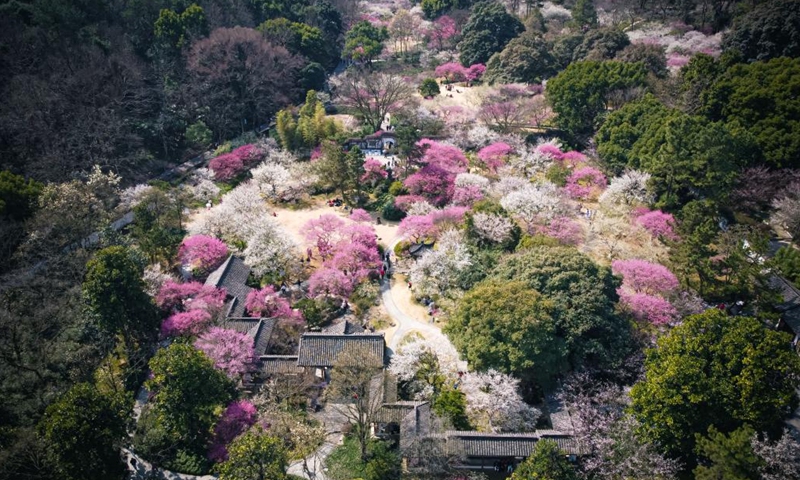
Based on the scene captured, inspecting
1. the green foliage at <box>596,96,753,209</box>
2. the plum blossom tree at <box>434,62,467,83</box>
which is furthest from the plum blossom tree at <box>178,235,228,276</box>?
the plum blossom tree at <box>434,62,467,83</box>

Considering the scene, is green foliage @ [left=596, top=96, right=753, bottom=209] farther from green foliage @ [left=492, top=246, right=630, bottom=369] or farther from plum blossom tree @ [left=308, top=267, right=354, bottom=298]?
plum blossom tree @ [left=308, top=267, right=354, bottom=298]

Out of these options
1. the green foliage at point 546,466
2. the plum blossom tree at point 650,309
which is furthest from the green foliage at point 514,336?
the plum blossom tree at point 650,309

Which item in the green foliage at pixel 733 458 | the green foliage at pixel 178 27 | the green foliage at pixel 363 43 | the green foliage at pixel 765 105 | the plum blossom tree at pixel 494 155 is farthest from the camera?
the green foliage at pixel 363 43

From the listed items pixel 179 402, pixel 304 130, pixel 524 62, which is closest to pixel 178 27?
pixel 304 130

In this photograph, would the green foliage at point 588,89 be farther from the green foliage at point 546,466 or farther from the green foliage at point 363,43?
the green foliage at point 546,466

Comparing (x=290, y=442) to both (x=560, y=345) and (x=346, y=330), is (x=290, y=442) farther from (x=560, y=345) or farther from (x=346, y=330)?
(x=560, y=345)

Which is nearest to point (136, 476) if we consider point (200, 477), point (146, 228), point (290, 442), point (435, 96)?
point (200, 477)
